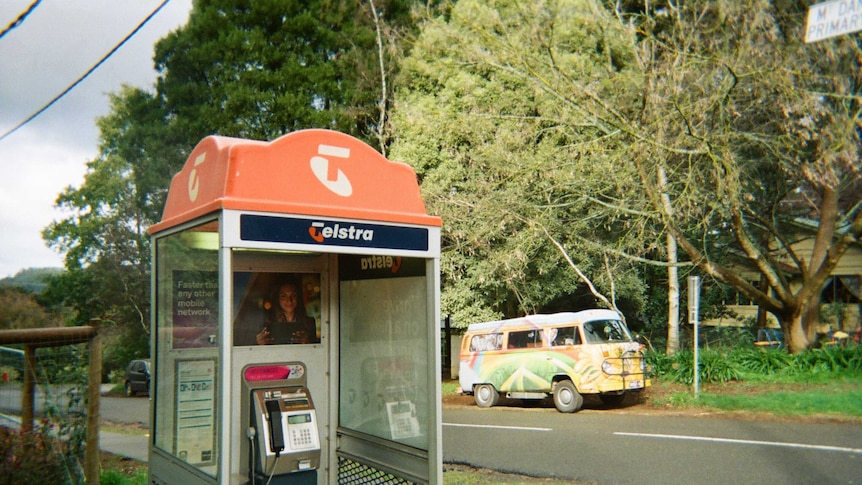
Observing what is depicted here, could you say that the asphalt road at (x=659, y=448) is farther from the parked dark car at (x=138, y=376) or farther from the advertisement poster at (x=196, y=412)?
the parked dark car at (x=138, y=376)

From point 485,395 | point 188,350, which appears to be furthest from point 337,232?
point 485,395

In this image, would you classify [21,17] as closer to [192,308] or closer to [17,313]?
[192,308]

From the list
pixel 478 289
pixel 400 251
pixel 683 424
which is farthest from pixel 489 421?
pixel 400 251

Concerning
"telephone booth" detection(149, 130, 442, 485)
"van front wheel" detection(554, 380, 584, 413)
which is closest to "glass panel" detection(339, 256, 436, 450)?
"telephone booth" detection(149, 130, 442, 485)

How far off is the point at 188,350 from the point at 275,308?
75cm

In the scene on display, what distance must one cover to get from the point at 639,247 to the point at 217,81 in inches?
518

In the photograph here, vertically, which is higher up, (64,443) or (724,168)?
(724,168)

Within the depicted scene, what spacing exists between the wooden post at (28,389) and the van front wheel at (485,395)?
1173 cm

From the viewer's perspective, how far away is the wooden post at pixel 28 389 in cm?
544

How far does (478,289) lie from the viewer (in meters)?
19.6

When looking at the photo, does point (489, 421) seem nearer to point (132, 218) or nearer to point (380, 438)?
point (380, 438)

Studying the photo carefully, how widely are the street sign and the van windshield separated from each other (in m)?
10.2

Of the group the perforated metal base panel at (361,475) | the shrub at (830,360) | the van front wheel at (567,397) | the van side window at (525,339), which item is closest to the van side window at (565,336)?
the van side window at (525,339)

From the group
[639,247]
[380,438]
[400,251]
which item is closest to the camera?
[400,251]
